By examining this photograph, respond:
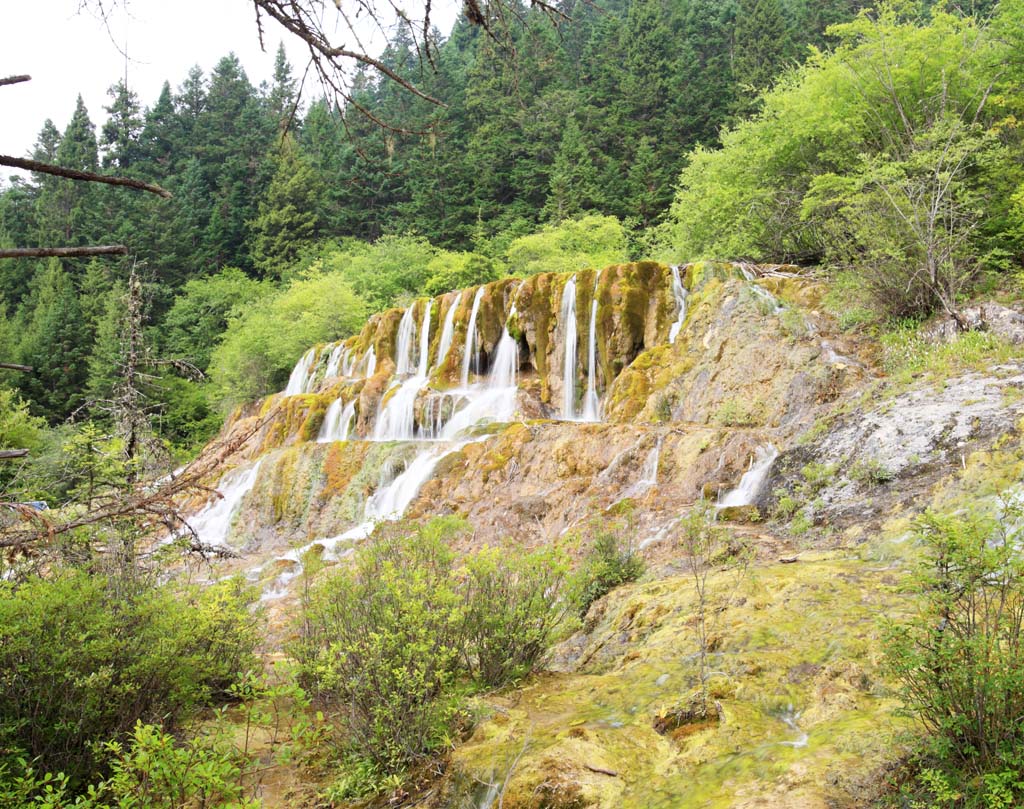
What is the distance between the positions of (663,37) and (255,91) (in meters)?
33.0

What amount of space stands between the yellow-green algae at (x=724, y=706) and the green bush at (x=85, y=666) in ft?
6.54

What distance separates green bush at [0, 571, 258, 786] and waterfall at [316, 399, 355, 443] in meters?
14.3

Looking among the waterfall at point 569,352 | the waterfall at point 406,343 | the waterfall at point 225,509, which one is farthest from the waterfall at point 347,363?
the waterfall at point 569,352

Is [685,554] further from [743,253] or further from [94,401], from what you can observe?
[743,253]

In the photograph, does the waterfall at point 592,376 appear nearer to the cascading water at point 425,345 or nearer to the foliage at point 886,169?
the foliage at point 886,169

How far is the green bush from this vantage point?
3377 millimetres

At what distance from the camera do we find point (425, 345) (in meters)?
21.4

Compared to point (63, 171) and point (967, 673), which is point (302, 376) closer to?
point (63, 171)

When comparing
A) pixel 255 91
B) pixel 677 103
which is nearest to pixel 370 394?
pixel 677 103

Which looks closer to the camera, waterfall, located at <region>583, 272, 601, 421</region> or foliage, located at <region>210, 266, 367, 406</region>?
waterfall, located at <region>583, 272, 601, 421</region>

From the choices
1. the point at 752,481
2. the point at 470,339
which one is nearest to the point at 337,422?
the point at 470,339

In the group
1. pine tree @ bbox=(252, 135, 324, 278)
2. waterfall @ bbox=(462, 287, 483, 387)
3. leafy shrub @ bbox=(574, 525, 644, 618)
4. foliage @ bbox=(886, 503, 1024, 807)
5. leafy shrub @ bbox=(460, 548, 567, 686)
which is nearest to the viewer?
foliage @ bbox=(886, 503, 1024, 807)

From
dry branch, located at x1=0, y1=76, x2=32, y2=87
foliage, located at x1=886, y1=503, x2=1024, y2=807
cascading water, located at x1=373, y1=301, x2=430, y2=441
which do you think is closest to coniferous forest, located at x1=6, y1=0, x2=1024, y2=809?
foliage, located at x1=886, y1=503, x2=1024, y2=807

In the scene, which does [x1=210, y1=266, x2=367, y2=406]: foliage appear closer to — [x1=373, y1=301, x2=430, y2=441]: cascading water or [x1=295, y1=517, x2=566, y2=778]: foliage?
[x1=373, y1=301, x2=430, y2=441]: cascading water
